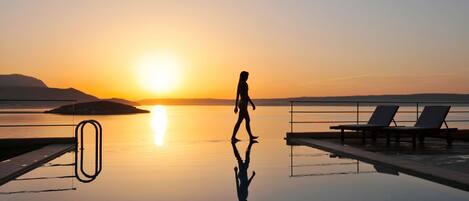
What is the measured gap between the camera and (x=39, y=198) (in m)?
4.84

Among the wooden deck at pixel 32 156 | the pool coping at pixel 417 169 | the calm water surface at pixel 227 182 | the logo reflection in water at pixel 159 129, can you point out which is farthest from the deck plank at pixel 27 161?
the pool coping at pixel 417 169

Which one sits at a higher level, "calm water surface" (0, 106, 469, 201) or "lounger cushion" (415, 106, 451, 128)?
"lounger cushion" (415, 106, 451, 128)

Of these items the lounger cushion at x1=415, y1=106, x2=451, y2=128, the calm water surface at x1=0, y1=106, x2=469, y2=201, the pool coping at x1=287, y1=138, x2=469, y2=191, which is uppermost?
the lounger cushion at x1=415, y1=106, x2=451, y2=128

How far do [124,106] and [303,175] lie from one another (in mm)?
64929

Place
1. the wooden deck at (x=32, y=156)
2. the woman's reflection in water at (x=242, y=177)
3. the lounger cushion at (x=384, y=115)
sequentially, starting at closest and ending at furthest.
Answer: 1. the woman's reflection in water at (x=242, y=177)
2. the wooden deck at (x=32, y=156)
3. the lounger cushion at (x=384, y=115)

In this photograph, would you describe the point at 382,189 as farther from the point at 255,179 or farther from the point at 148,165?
the point at 148,165

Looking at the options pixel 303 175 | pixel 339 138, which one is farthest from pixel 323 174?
pixel 339 138

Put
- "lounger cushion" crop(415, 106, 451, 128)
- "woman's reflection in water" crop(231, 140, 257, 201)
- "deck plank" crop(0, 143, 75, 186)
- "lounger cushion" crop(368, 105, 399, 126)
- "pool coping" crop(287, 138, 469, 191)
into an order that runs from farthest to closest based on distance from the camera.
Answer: "lounger cushion" crop(368, 105, 399, 126), "lounger cushion" crop(415, 106, 451, 128), "deck plank" crop(0, 143, 75, 186), "pool coping" crop(287, 138, 469, 191), "woman's reflection in water" crop(231, 140, 257, 201)

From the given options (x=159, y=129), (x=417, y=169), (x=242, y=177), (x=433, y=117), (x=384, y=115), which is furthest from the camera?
(x=159, y=129)

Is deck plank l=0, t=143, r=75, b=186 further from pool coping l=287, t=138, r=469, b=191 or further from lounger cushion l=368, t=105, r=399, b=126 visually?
lounger cushion l=368, t=105, r=399, b=126

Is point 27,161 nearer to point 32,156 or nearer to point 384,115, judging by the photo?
point 32,156

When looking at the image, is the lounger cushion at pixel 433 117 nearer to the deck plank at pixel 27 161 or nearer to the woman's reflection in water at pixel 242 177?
the woman's reflection in water at pixel 242 177

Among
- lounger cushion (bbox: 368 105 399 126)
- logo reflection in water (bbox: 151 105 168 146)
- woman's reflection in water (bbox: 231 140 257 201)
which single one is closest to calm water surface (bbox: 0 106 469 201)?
woman's reflection in water (bbox: 231 140 257 201)

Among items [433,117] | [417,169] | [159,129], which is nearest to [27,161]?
[417,169]
